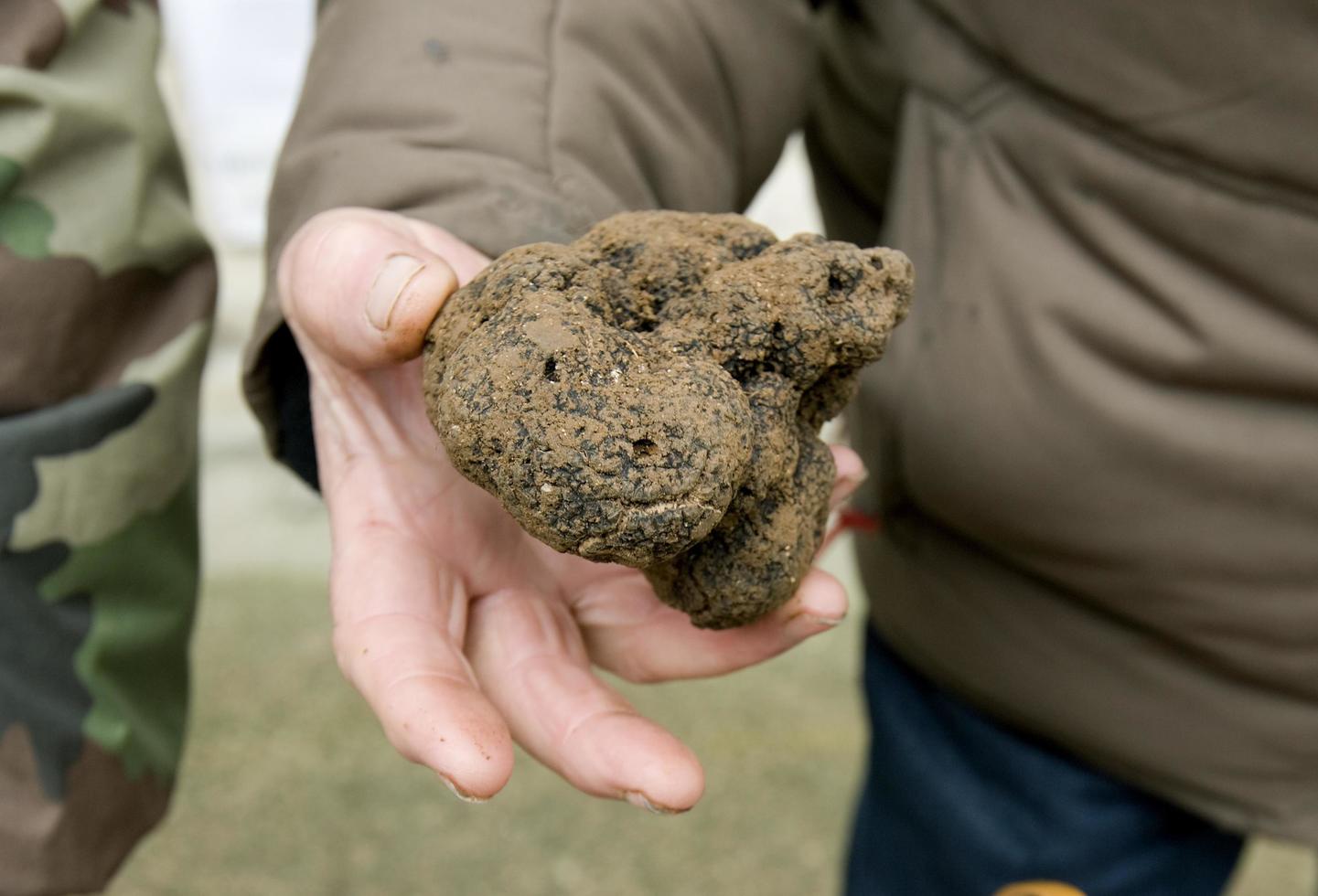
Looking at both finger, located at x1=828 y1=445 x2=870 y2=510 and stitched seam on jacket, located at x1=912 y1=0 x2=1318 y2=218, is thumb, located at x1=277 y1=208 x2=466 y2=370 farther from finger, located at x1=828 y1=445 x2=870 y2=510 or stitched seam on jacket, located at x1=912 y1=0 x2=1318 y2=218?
stitched seam on jacket, located at x1=912 y1=0 x2=1318 y2=218

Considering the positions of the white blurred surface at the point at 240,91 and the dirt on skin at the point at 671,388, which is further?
the white blurred surface at the point at 240,91

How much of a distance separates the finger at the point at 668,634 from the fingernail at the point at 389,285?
35 cm

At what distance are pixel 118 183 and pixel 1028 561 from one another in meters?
1.09

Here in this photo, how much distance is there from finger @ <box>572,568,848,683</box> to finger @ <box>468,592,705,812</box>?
41 mm

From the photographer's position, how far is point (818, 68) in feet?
4.76

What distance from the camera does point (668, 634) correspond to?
3.32ft

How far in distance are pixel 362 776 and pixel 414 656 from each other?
164 centimetres

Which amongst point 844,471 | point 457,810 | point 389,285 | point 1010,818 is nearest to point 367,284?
point 389,285

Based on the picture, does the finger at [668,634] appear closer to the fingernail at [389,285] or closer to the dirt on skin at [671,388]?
the dirt on skin at [671,388]

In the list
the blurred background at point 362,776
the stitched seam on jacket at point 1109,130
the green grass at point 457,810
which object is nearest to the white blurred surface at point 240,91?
the blurred background at point 362,776

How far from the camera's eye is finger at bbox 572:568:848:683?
95 centimetres

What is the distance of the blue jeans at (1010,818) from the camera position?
1.34m

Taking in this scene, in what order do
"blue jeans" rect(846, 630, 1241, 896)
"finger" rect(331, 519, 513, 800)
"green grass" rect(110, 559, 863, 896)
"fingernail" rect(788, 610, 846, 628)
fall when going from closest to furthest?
"finger" rect(331, 519, 513, 800) → "fingernail" rect(788, 610, 846, 628) → "blue jeans" rect(846, 630, 1241, 896) → "green grass" rect(110, 559, 863, 896)

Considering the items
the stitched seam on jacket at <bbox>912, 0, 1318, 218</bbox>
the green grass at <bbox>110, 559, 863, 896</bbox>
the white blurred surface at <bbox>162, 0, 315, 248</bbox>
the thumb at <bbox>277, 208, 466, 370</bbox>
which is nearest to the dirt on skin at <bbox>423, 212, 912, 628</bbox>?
the thumb at <bbox>277, 208, 466, 370</bbox>
